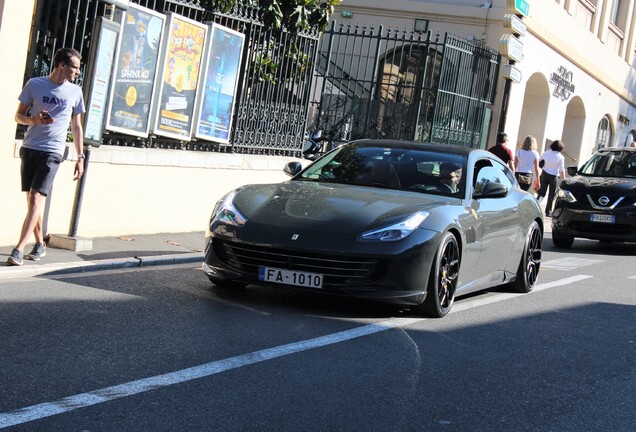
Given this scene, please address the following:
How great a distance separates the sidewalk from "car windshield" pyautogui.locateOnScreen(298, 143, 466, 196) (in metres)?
1.74

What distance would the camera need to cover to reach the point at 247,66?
14305 millimetres

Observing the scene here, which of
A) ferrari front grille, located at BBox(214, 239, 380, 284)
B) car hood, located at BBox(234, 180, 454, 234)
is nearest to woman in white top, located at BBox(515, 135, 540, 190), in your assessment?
car hood, located at BBox(234, 180, 454, 234)

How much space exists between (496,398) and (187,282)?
3.91 metres

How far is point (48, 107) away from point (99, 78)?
1.39m

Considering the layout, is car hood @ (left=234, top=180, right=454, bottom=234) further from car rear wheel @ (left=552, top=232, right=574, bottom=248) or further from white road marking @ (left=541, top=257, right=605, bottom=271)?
car rear wheel @ (left=552, top=232, right=574, bottom=248)

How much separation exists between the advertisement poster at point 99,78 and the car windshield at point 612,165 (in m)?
9.99

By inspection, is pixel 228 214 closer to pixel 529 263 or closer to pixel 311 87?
pixel 529 263

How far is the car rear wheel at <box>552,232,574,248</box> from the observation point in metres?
17.5

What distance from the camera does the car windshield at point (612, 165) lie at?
59.8 feet

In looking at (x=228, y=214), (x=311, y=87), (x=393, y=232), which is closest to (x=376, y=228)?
(x=393, y=232)

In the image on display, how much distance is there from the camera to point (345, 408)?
18.5 feet

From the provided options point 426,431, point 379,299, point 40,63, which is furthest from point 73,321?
point 40,63

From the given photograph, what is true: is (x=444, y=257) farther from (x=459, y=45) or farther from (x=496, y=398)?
(x=459, y=45)

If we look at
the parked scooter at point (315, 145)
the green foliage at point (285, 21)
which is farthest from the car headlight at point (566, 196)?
the green foliage at point (285, 21)
